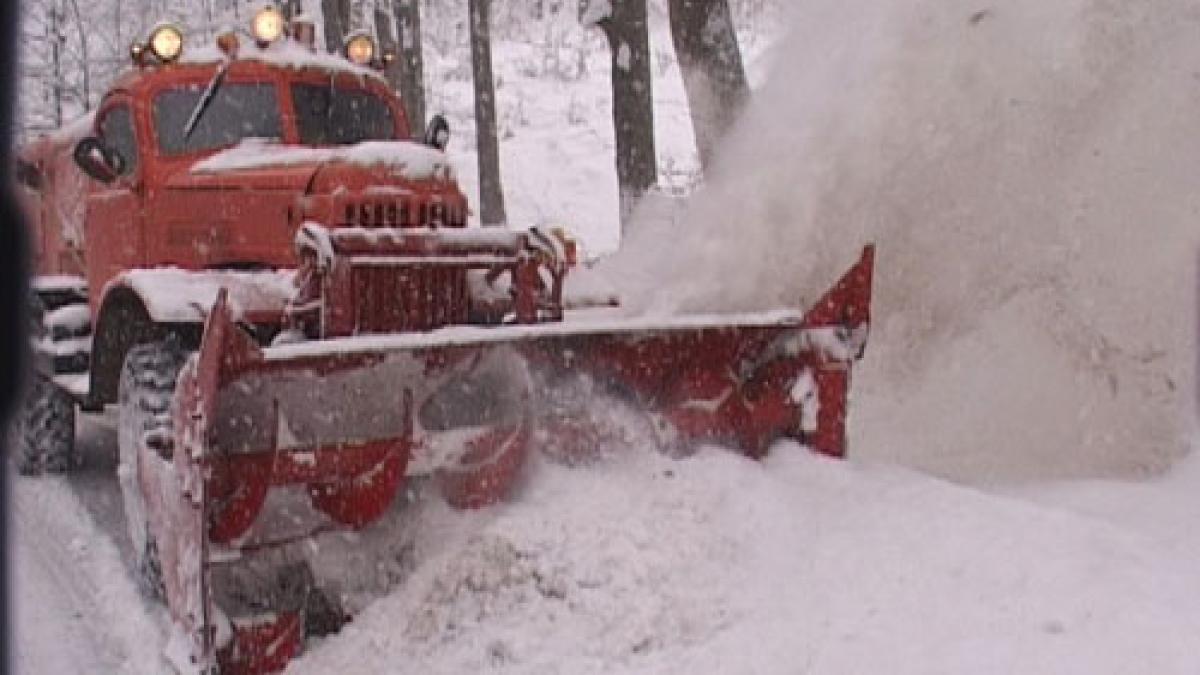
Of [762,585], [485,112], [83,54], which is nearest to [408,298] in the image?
[762,585]

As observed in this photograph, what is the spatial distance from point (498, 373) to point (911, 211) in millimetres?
2324

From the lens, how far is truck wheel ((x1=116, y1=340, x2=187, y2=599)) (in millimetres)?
5164

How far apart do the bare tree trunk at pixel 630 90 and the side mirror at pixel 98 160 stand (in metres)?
4.12

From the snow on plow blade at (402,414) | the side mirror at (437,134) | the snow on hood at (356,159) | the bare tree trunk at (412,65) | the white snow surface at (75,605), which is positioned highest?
the bare tree trunk at (412,65)

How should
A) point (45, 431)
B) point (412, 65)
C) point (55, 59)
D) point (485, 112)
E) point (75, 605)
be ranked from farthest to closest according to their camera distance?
point (55, 59), point (412, 65), point (485, 112), point (45, 431), point (75, 605)

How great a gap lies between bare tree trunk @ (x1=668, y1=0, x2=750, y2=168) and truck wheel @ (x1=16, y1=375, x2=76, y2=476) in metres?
4.30

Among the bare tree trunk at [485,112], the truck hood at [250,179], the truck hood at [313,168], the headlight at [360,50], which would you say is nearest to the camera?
the truck hood at [313,168]

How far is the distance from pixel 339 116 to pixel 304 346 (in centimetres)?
302

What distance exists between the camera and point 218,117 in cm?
684

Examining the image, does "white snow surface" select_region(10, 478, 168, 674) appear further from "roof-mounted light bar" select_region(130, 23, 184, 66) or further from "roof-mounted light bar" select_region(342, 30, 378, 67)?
"roof-mounted light bar" select_region(342, 30, 378, 67)

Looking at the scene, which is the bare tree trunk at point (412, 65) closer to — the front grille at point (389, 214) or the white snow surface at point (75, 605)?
the white snow surface at point (75, 605)

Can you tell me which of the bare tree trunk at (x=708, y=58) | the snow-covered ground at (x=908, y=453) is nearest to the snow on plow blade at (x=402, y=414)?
the snow-covered ground at (x=908, y=453)

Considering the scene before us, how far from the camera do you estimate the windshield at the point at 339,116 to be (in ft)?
→ 22.8

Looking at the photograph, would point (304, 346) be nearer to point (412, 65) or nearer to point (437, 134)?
point (437, 134)
